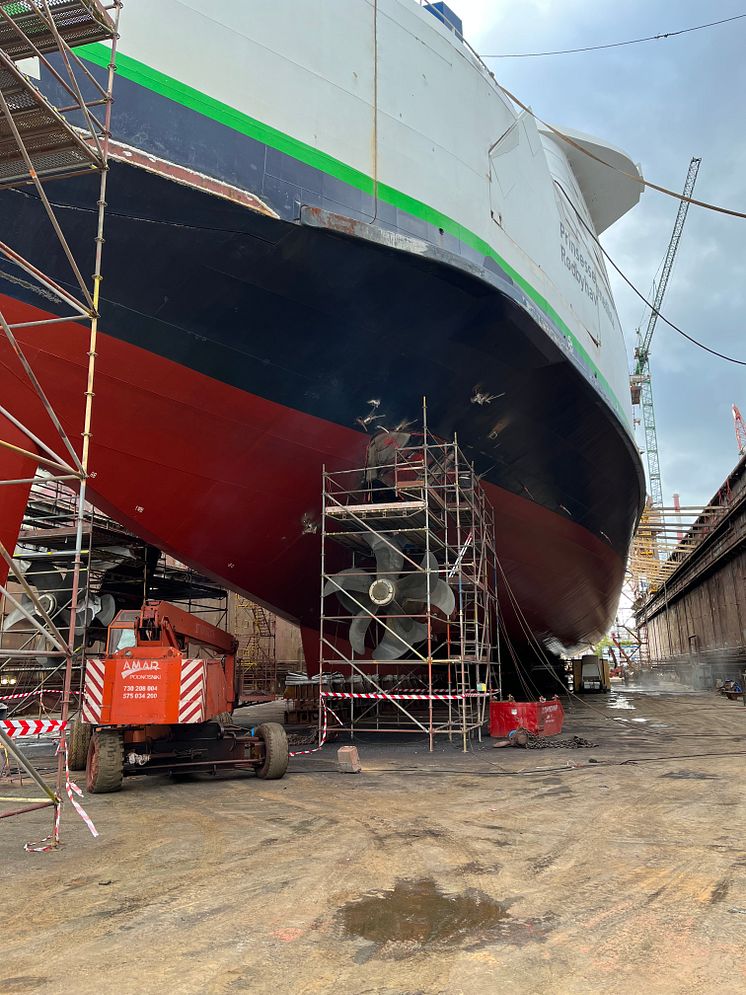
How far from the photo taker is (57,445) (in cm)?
878

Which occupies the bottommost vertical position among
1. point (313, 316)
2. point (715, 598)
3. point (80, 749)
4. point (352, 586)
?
point (80, 749)

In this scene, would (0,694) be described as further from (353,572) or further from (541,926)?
(541,926)

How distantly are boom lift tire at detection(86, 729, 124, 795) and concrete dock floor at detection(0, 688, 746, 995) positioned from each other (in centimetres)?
15

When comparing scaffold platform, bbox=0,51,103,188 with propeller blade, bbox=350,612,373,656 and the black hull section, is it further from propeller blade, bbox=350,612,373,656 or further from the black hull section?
propeller blade, bbox=350,612,373,656

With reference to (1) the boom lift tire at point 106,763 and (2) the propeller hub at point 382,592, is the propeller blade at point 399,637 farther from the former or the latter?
(1) the boom lift tire at point 106,763

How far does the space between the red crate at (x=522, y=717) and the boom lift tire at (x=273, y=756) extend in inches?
182

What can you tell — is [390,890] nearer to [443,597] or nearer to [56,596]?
[443,597]

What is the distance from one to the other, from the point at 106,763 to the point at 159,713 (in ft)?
2.37

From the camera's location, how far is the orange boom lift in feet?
23.7

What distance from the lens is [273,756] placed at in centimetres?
779

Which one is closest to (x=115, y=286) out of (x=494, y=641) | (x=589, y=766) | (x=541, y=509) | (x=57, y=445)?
(x=57, y=445)

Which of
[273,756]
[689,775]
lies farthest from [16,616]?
[689,775]

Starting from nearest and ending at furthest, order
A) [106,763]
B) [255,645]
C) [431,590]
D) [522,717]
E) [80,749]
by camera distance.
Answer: [106,763]
[80,749]
[431,590]
[522,717]
[255,645]

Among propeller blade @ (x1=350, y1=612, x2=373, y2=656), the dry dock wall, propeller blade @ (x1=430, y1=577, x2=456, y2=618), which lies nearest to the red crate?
propeller blade @ (x1=430, y1=577, x2=456, y2=618)
